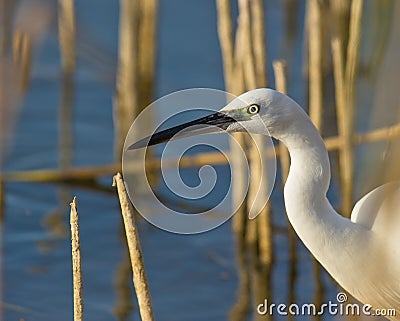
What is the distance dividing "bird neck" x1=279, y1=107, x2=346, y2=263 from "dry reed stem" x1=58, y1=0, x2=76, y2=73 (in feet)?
6.09

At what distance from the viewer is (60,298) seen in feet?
13.1

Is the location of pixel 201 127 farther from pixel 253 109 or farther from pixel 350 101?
pixel 350 101

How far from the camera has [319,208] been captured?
2748 millimetres

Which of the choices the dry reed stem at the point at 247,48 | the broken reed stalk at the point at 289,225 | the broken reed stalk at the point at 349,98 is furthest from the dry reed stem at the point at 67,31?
the broken reed stalk at the point at 349,98

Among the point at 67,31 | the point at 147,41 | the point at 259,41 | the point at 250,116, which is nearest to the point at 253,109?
the point at 250,116

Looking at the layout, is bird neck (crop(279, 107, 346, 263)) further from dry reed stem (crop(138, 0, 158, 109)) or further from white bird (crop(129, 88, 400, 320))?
dry reed stem (crop(138, 0, 158, 109))

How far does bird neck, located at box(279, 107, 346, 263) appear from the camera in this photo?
2.68 metres

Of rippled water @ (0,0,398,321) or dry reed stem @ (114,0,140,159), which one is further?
dry reed stem @ (114,0,140,159)

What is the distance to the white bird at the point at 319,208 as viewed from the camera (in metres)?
2.62

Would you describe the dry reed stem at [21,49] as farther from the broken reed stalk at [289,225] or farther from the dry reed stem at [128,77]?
the dry reed stem at [128,77]

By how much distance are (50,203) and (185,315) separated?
107cm

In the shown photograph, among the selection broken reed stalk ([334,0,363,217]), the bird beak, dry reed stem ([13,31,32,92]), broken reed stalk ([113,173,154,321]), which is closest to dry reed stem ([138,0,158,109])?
broken reed stalk ([334,0,363,217])

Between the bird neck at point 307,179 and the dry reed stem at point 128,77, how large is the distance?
1871 millimetres

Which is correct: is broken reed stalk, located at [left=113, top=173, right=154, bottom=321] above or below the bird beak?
below
